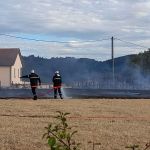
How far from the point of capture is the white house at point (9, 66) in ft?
214

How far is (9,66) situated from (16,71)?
4375 millimetres

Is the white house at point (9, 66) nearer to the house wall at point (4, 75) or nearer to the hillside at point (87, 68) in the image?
the house wall at point (4, 75)

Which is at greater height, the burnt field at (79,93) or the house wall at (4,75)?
the house wall at (4,75)

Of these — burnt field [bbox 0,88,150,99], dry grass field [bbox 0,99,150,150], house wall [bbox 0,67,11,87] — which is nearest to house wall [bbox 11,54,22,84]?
house wall [bbox 0,67,11,87]

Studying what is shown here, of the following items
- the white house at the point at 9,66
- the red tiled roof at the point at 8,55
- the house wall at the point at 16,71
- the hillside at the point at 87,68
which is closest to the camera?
the hillside at the point at 87,68

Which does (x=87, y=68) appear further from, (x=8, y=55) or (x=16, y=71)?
(x=8, y=55)

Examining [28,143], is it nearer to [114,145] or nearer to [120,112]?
[114,145]

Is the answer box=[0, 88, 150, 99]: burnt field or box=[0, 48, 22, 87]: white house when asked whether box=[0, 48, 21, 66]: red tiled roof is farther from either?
box=[0, 88, 150, 99]: burnt field

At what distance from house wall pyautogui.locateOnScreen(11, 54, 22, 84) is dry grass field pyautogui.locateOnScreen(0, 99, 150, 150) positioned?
46.6 metres

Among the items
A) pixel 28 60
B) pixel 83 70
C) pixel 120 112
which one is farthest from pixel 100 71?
pixel 120 112

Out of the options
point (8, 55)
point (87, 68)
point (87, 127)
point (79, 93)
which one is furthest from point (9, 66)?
point (87, 127)

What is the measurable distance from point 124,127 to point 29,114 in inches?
182

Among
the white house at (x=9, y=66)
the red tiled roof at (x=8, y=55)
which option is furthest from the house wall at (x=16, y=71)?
the red tiled roof at (x=8, y=55)

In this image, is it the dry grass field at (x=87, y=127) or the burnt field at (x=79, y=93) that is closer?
the dry grass field at (x=87, y=127)
